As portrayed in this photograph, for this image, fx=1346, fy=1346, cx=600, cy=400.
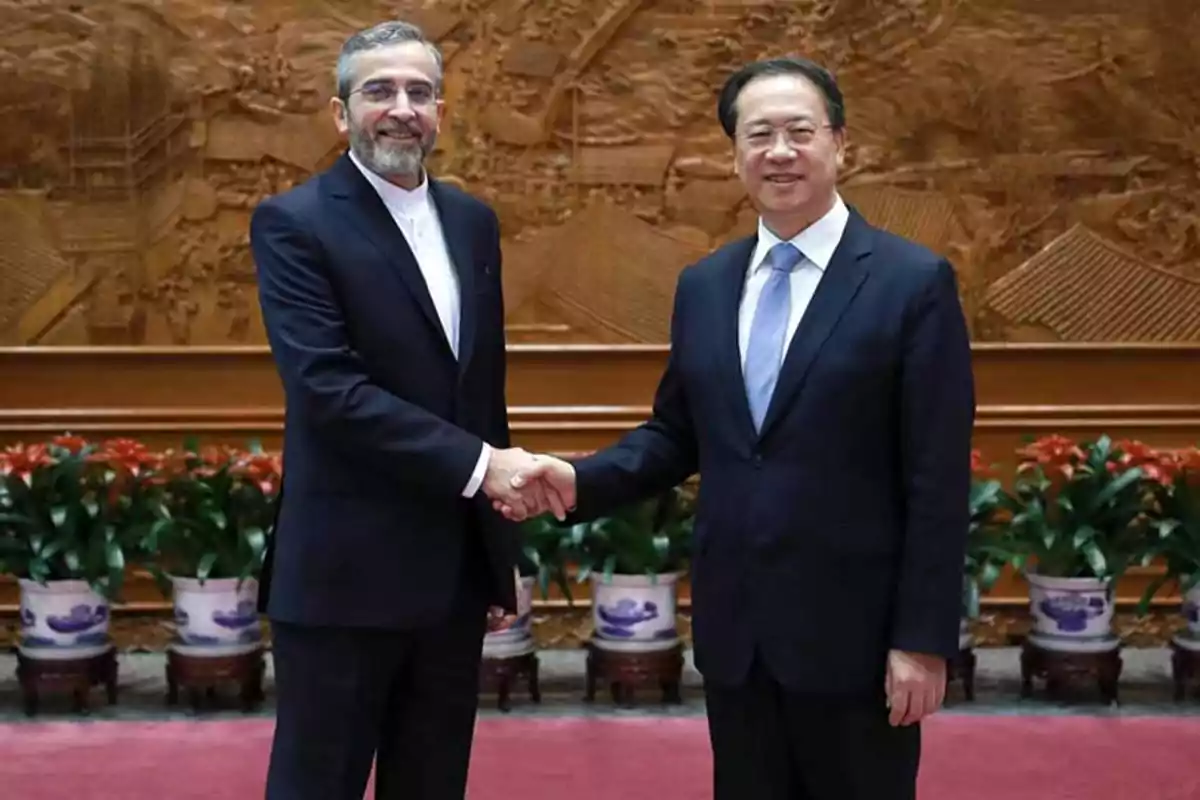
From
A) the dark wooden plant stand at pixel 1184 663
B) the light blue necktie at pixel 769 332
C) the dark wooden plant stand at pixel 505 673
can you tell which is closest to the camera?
the light blue necktie at pixel 769 332

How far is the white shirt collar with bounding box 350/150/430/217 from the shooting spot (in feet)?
7.28

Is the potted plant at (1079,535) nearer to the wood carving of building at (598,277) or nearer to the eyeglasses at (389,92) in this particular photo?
the wood carving of building at (598,277)

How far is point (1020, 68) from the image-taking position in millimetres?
5180

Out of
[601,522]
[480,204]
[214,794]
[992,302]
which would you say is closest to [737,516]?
[480,204]

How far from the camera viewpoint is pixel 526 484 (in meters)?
2.21

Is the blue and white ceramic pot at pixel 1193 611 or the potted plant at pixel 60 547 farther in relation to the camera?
the blue and white ceramic pot at pixel 1193 611

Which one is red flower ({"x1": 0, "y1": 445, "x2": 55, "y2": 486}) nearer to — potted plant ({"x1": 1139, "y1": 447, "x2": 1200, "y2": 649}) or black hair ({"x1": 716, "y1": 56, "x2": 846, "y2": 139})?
black hair ({"x1": 716, "y1": 56, "x2": 846, "y2": 139})

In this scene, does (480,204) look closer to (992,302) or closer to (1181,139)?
(992,302)

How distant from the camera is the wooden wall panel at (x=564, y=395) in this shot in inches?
202

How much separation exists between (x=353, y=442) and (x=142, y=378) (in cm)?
335

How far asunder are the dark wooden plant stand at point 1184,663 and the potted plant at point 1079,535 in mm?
245

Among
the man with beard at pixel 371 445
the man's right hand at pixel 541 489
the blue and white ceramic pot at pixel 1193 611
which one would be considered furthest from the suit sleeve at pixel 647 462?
the blue and white ceramic pot at pixel 1193 611

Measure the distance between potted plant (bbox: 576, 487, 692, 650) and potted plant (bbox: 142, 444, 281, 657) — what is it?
103 centimetres

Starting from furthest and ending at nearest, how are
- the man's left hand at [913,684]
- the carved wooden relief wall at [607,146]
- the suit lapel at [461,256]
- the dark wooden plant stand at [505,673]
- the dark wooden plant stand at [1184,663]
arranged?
1. the carved wooden relief wall at [607,146]
2. the dark wooden plant stand at [1184,663]
3. the dark wooden plant stand at [505,673]
4. the suit lapel at [461,256]
5. the man's left hand at [913,684]
